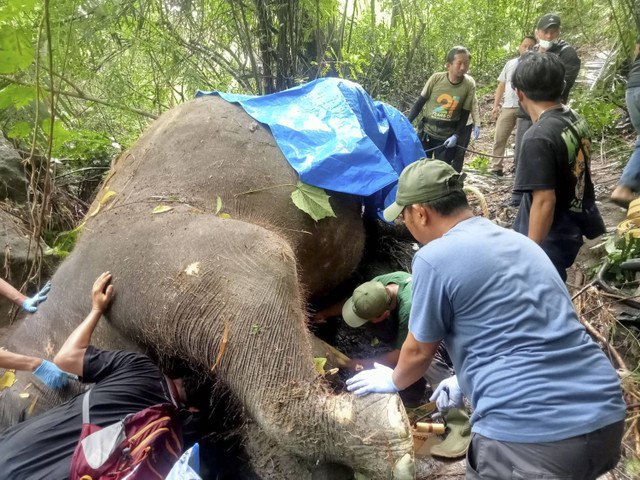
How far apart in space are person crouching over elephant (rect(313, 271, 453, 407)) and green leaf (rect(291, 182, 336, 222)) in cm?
47

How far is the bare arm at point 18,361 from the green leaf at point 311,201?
59.4 inches

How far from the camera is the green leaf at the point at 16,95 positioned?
2588mm

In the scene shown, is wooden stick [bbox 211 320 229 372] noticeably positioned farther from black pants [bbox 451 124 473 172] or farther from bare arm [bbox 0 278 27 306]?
black pants [bbox 451 124 473 172]

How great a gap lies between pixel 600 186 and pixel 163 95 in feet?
16.2

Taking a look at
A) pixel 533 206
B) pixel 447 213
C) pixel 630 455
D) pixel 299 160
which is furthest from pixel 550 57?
pixel 630 455

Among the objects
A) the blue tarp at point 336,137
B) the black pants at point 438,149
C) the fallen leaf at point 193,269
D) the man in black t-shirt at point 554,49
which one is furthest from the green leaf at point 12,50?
the black pants at point 438,149

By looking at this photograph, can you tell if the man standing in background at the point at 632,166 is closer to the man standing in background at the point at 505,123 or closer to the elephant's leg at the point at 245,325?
the man standing in background at the point at 505,123

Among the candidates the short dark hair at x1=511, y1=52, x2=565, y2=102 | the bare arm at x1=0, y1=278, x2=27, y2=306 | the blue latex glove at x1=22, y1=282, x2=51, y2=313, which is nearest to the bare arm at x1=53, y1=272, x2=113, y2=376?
the blue latex glove at x1=22, y1=282, x2=51, y2=313

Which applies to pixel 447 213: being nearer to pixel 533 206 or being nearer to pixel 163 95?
pixel 533 206

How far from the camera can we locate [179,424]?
2.31 meters

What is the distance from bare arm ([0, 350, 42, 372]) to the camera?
2.34 metres

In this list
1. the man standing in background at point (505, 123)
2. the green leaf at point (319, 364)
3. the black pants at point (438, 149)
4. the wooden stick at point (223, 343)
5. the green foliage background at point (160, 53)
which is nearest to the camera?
the wooden stick at point (223, 343)

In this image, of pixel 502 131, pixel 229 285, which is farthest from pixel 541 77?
pixel 502 131

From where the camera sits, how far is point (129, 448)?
79.8 inches
